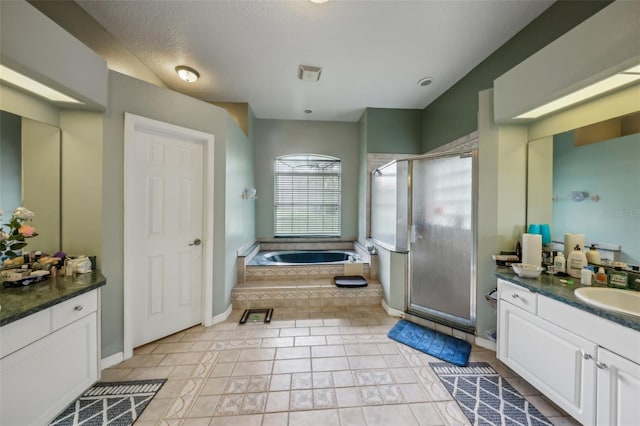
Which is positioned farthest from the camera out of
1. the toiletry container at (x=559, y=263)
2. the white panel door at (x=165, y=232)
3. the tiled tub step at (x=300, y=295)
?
the tiled tub step at (x=300, y=295)

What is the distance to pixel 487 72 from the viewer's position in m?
2.40

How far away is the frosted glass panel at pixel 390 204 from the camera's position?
2.84 m

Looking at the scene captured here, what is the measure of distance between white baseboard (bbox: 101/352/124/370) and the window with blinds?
9.01 feet

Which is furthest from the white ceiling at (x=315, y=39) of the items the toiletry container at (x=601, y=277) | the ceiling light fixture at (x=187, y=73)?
the toiletry container at (x=601, y=277)

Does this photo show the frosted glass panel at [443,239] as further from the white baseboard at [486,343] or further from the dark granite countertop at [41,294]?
the dark granite countertop at [41,294]

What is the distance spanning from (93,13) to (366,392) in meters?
3.72

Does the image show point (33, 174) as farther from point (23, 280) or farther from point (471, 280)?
point (471, 280)

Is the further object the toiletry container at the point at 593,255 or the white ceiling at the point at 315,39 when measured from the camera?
→ the white ceiling at the point at 315,39

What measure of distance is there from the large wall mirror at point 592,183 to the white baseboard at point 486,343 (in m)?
1.10

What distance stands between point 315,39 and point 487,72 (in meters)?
1.84

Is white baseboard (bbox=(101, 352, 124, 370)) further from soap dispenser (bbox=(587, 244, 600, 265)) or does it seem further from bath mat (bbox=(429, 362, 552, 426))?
soap dispenser (bbox=(587, 244, 600, 265))

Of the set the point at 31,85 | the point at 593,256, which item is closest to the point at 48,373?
the point at 31,85

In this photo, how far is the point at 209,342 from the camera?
7.29 feet

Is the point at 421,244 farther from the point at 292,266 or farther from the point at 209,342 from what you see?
the point at 209,342
